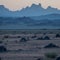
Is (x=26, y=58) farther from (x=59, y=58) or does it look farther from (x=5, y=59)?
(x=59, y=58)

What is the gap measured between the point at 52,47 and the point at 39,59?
60.2ft

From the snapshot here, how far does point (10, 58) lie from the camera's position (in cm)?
4144

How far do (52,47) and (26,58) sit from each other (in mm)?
15786

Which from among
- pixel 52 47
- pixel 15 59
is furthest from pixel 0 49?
pixel 15 59

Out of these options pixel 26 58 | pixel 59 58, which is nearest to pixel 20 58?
pixel 26 58

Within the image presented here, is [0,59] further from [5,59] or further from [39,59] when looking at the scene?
[39,59]

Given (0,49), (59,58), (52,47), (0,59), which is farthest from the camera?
(52,47)

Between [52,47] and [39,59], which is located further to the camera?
[52,47]

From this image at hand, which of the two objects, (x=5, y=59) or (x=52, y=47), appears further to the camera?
(x=52, y=47)

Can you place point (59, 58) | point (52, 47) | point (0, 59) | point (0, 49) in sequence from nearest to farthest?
point (59, 58)
point (0, 59)
point (0, 49)
point (52, 47)

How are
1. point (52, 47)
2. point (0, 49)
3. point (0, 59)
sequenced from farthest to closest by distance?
point (52, 47) < point (0, 49) < point (0, 59)

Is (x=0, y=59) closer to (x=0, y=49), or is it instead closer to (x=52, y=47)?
(x=0, y=49)

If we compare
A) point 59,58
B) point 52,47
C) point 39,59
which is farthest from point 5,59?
point 52,47

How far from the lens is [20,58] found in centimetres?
4134
